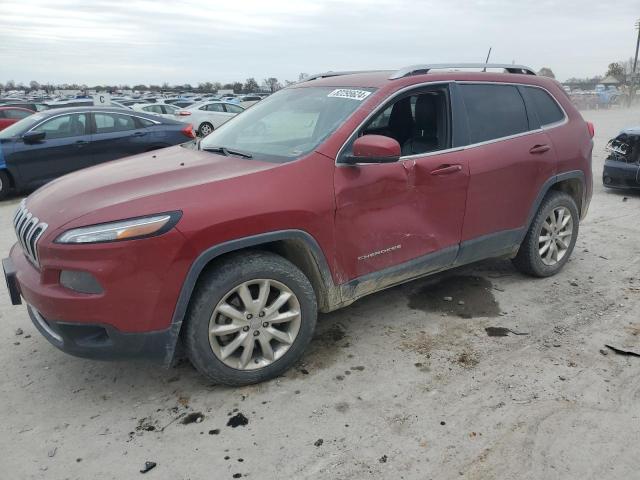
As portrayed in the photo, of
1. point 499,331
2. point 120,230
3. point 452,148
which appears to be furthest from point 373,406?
point 452,148

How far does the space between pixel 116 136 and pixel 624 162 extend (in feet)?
27.8

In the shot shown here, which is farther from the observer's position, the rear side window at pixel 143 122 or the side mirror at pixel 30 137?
the rear side window at pixel 143 122

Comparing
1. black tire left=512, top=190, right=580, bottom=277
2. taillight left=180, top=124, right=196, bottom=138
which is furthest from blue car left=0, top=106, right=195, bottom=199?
black tire left=512, top=190, right=580, bottom=277

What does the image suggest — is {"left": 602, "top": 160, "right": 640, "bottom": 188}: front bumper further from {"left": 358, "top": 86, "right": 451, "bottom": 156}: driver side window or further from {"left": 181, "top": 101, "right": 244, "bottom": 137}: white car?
{"left": 181, "top": 101, "right": 244, "bottom": 137}: white car

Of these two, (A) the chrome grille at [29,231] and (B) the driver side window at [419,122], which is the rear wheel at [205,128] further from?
(A) the chrome grille at [29,231]

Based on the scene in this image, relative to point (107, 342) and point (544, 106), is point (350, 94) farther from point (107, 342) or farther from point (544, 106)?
point (107, 342)

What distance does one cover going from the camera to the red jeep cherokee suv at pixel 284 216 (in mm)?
2617

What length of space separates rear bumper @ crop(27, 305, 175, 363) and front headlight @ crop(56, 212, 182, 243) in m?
0.45

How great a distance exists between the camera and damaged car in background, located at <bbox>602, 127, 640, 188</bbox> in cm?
793

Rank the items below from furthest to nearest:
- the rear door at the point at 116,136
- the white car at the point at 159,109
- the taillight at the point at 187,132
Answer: the white car at the point at 159,109 → the taillight at the point at 187,132 → the rear door at the point at 116,136

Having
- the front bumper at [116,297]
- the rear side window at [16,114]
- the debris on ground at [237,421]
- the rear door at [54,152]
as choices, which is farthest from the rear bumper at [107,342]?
the rear side window at [16,114]

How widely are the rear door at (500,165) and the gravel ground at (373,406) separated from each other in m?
0.59

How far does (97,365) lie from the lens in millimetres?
3357

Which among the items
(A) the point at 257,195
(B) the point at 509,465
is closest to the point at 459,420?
(B) the point at 509,465
